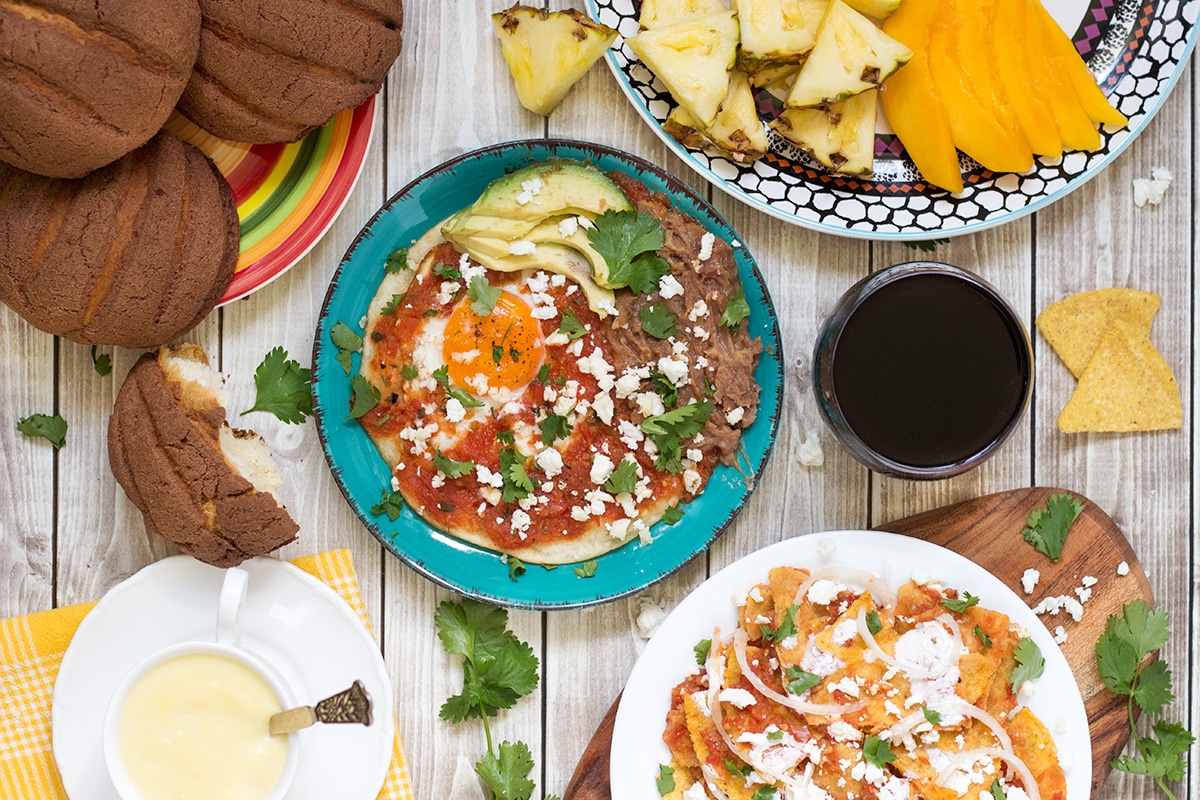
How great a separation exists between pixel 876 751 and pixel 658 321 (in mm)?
1372

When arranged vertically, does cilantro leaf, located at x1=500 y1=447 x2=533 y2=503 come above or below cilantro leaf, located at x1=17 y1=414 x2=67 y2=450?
Answer: below

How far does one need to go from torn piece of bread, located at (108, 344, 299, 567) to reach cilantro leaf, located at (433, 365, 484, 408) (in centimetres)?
57

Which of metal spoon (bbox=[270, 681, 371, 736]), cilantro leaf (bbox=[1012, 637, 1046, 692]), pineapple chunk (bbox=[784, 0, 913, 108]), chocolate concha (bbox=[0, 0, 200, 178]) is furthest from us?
cilantro leaf (bbox=[1012, 637, 1046, 692])

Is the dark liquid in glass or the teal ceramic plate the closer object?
the dark liquid in glass

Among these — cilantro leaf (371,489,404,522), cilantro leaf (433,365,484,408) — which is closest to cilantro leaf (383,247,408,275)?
cilantro leaf (433,365,484,408)

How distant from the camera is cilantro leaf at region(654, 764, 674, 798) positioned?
293cm

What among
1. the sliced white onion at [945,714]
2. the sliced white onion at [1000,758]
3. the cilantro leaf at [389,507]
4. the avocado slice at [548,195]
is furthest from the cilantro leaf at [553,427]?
the sliced white onion at [1000,758]

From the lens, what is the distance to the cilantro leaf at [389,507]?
2.90 m

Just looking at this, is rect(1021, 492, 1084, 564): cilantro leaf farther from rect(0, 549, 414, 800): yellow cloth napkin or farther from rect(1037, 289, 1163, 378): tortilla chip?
rect(0, 549, 414, 800): yellow cloth napkin

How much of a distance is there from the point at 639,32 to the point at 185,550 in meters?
1.98

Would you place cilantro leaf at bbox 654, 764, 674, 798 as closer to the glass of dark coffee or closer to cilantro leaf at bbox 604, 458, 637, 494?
cilantro leaf at bbox 604, 458, 637, 494

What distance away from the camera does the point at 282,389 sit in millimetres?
2932

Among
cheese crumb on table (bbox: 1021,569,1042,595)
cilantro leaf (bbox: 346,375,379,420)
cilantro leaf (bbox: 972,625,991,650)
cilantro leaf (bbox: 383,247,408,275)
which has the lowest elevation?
cilantro leaf (bbox: 972,625,991,650)

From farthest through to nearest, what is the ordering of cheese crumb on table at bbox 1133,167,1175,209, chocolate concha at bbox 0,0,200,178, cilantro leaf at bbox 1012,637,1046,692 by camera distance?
cheese crumb on table at bbox 1133,167,1175,209
cilantro leaf at bbox 1012,637,1046,692
chocolate concha at bbox 0,0,200,178
